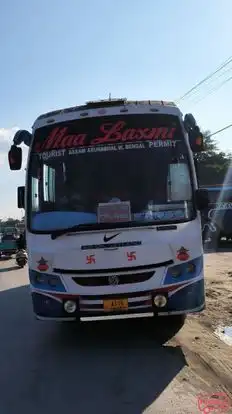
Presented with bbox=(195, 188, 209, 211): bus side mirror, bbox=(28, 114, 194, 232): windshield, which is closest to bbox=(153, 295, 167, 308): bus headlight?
bbox=(28, 114, 194, 232): windshield

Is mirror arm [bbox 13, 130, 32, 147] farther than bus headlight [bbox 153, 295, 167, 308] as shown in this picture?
Yes

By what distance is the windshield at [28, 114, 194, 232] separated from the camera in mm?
7188

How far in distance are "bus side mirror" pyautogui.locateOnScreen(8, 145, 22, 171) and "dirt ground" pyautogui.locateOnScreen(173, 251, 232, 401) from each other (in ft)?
11.0

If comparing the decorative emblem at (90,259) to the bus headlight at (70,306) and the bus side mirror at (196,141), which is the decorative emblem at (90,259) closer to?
the bus headlight at (70,306)

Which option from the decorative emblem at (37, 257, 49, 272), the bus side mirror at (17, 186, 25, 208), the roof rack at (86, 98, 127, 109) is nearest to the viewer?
the decorative emblem at (37, 257, 49, 272)

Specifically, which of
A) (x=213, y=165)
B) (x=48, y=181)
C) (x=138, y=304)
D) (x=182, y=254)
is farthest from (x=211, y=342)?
(x=213, y=165)

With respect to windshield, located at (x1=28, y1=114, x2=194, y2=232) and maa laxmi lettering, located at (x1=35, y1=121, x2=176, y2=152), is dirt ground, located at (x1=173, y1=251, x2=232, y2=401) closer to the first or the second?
windshield, located at (x1=28, y1=114, x2=194, y2=232)

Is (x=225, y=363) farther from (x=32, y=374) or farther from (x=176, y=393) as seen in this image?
(x=32, y=374)

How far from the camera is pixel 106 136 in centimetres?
755

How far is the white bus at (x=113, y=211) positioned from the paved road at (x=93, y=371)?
1.88 ft

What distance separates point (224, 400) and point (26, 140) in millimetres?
4692

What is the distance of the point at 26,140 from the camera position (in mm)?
7980

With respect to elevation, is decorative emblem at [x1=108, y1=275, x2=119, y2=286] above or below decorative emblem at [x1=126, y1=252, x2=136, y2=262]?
below

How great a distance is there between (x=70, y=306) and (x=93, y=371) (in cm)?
98
